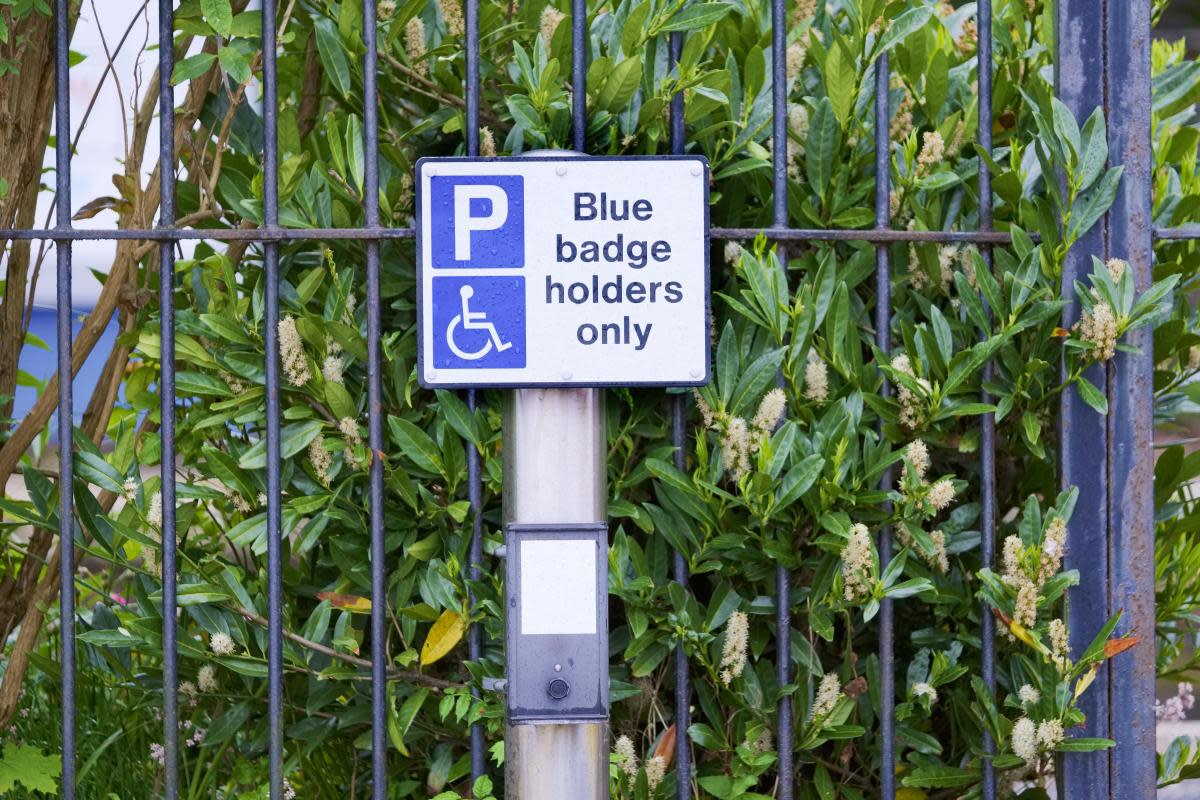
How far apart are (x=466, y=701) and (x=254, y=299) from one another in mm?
759

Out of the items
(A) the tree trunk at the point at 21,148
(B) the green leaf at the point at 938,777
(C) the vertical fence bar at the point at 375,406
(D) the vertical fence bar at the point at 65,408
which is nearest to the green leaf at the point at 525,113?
(C) the vertical fence bar at the point at 375,406

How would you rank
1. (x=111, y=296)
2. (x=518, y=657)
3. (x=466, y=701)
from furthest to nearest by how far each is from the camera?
(x=111, y=296), (x=466, y=701), (x=518, y=657)

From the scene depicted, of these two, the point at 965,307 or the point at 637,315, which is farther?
the point at 965,307

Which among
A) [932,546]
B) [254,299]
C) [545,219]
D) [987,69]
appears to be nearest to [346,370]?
[254,299]

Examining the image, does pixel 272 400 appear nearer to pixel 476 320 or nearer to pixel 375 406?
pixel 375 406

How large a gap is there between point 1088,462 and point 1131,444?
0.08 meters

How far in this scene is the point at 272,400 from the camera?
205cm

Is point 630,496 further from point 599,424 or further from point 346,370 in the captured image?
point 346,370

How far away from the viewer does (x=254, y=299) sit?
210 cm

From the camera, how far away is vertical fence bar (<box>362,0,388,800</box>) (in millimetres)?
2043

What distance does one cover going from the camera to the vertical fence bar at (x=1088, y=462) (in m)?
2.12

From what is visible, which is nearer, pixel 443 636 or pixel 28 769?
pixel 443 636

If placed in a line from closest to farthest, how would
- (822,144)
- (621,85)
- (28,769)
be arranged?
1. (621,85)
2. (822,144)
3. (28,769)

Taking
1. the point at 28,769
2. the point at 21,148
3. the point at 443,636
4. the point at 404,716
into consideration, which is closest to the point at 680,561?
the point at 443,636
